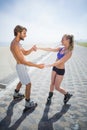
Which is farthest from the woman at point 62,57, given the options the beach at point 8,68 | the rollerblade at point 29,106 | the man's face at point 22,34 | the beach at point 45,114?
the beach at point 8,68

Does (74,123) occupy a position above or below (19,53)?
below

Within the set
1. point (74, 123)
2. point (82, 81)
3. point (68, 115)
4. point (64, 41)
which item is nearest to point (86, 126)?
point (74, 123)

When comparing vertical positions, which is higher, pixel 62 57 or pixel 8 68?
pixel 62 57

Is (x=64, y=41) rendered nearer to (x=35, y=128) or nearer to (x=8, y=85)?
(x=35, y=128)

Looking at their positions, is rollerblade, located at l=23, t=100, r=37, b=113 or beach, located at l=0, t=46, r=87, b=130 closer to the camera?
beach, located at l=0, t=46, r=87, b=130

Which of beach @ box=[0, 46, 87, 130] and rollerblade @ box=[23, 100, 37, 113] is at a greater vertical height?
rollerblade @ box=[23, 100, 37, 113]

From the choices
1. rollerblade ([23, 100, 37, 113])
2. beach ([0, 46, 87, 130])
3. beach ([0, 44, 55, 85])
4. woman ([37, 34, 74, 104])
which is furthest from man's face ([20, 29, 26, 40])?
beach ([0, 44, 55, 85])

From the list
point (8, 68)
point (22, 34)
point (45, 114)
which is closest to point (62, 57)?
point (22, 34)

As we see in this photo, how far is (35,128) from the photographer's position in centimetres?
455

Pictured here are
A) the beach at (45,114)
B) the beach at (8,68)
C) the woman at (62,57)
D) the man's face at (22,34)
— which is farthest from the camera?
the beach at (8,68)

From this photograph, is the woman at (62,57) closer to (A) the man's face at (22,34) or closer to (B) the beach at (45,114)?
(B) the beach at (45,114)

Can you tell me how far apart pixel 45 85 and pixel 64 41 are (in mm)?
3400

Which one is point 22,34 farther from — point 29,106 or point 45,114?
point 45,114

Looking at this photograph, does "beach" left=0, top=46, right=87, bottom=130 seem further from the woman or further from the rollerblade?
the woman
